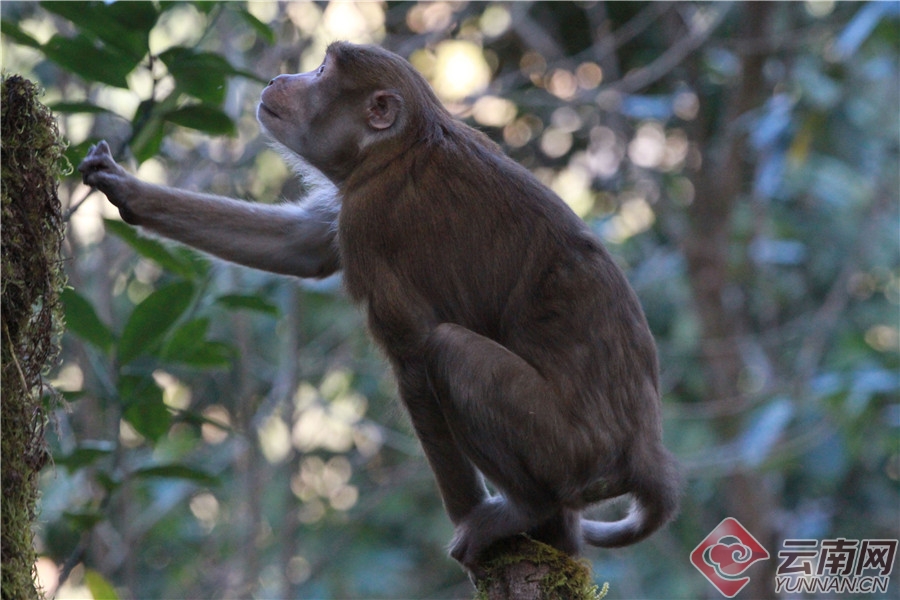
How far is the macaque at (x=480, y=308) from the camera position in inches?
139

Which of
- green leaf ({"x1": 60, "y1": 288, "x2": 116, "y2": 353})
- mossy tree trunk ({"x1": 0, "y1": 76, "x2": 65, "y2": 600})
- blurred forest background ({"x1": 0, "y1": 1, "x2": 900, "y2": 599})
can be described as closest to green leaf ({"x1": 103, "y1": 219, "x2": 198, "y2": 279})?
blurred forest background ({"x1": 0, "y1": 1, "x2": 900, "y2": 599})

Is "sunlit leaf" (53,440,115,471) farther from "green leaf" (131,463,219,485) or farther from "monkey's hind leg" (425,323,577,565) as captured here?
"monkey's hind leg" (425,323,577,565)

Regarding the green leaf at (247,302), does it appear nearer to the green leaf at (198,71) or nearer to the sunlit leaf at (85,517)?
Result: the green leaf at (198,71)

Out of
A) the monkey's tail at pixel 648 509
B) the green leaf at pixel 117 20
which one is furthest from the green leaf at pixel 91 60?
the monkey's tail at pixel 648 509

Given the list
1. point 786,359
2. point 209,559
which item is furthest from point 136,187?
point 786,359

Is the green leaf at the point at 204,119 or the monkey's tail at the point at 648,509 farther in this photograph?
the green leaf at the point at 204,119

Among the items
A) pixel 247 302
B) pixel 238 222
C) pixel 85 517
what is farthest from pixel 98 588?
pixel 238 222

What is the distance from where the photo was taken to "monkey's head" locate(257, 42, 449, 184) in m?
3.96

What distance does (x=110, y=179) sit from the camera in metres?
4.00

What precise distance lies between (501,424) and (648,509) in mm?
729

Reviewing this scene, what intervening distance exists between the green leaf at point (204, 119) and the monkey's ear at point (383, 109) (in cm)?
70

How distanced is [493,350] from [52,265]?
153 cm

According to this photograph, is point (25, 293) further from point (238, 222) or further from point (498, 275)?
point (498, 275)

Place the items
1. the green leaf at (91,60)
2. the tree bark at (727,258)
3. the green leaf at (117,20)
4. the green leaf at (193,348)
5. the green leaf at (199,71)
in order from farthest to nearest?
the tree bark at (727,258) < the green leaf at (193,348) < the green leaf at (199,71) < the green leaf at (91,60) < the green leaf at (117,20)
